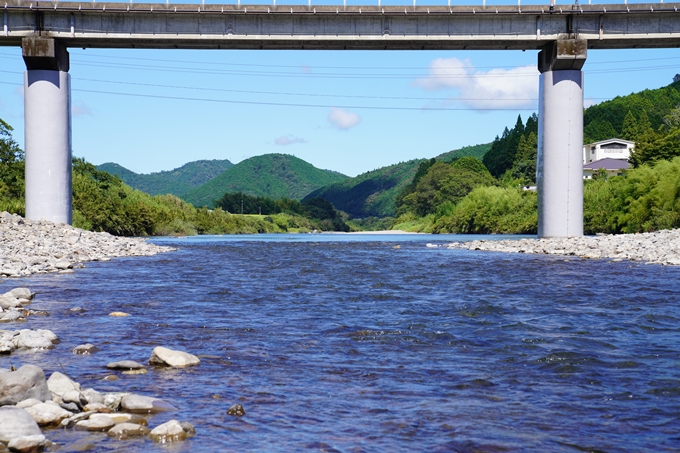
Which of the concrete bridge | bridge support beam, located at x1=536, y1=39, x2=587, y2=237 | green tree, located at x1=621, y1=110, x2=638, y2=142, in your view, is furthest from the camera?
green tree, located at x1=621, y1=110, x2=638, y2=142

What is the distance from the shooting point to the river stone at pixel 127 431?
5.91 meters

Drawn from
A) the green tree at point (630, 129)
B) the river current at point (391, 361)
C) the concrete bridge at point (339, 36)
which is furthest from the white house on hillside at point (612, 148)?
the river current at point (391, 361)

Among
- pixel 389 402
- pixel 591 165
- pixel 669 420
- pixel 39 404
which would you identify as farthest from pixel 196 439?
pixel 591 165

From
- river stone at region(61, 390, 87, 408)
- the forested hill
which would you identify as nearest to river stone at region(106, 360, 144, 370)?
river stone at region(61, 390, 87, 408)

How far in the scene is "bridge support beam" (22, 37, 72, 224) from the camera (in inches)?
1341

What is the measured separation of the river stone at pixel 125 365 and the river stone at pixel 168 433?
2.42m

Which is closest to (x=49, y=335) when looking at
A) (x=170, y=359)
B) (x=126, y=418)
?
(x=170, y=359)

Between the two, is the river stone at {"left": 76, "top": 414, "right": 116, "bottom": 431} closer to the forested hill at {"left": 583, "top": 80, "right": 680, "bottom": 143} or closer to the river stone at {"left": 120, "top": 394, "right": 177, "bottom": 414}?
the river stone at {"left": 120, "top": 394, "right": 177, "bottom": 414}

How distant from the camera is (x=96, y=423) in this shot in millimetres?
6035

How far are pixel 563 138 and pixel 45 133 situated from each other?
24.8 m

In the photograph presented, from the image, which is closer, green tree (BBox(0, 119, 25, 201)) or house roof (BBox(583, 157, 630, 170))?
green tree (BBox(0, 119, 25, 201))

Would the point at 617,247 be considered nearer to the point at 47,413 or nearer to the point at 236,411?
the point at 236,411

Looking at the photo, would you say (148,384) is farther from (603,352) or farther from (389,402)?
(603,352)

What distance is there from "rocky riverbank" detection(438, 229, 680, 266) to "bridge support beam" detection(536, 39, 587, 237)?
126cm
